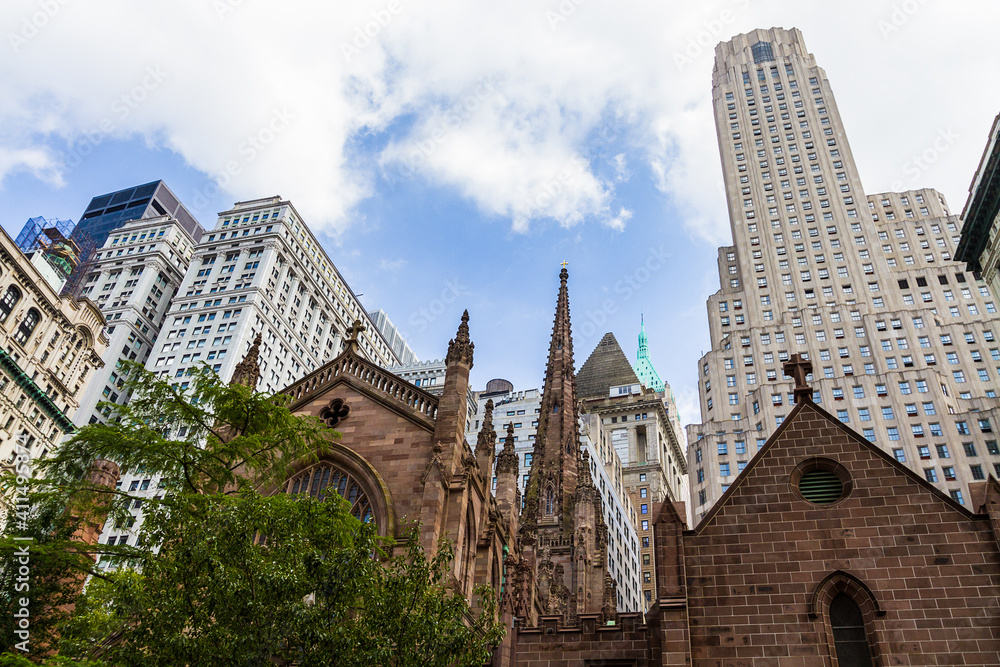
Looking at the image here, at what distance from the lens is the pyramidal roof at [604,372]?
15700 cm

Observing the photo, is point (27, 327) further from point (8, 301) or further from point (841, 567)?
point (841, 567)

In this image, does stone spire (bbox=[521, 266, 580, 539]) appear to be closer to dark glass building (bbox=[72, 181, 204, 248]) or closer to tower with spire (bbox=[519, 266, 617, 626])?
tower with spire (bbox=[519, 266, 617, 626])

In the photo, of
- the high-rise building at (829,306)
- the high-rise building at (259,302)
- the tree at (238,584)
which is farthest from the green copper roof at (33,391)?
the high-rise building at (829,306)

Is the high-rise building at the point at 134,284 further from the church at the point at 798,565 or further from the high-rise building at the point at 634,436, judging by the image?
the church at the point at 798,565

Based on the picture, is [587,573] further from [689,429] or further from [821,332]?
[821,332]

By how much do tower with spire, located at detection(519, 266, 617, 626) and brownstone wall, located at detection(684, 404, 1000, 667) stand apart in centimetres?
1785

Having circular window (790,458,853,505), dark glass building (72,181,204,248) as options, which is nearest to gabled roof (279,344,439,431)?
circular window (790,458,853,505)

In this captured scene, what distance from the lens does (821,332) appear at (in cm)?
9162

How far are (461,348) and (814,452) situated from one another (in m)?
13.6

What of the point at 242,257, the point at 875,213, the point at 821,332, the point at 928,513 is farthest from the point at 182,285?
the point at 928,513

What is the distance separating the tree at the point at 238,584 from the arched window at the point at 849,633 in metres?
8.01

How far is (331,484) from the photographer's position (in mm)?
26656

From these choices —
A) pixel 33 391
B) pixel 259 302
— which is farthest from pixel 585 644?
pixel 259 302

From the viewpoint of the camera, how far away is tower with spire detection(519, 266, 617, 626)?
45.3 m
